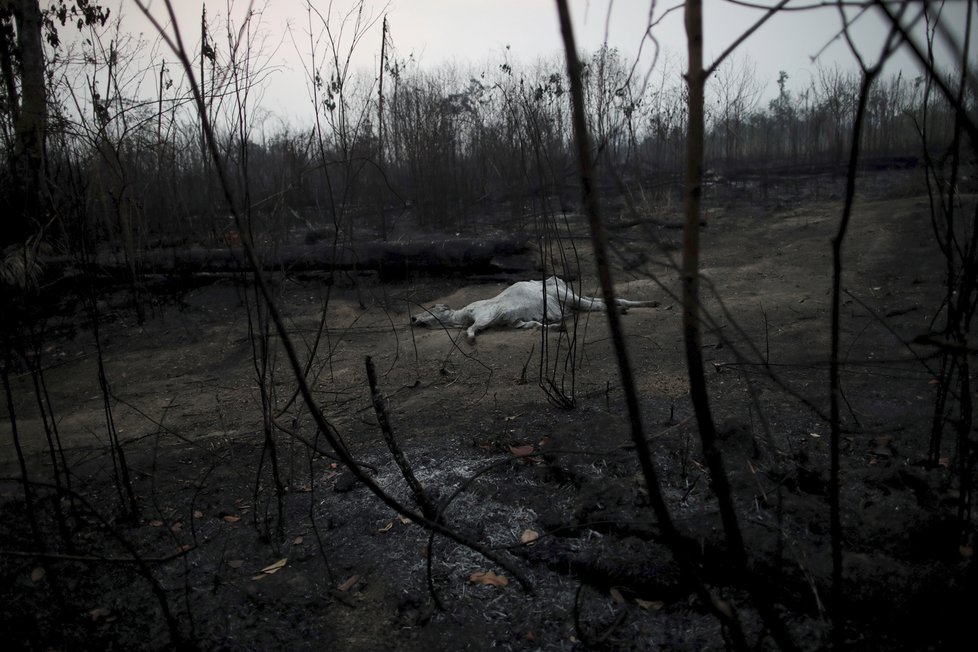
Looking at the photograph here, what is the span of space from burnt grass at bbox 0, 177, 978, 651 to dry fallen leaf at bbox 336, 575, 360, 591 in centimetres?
1

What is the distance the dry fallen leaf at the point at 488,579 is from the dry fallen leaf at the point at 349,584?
42 centimetres

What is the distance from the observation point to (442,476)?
2791 millimetres

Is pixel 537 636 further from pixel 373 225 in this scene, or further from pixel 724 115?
pixel 724 115

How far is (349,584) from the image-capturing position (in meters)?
2.18

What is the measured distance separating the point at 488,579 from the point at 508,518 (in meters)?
0.34

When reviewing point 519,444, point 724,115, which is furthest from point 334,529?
point 724,115

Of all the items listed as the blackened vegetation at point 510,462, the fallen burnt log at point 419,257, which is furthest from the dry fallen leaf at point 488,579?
the fallen burnt log at point 419,257

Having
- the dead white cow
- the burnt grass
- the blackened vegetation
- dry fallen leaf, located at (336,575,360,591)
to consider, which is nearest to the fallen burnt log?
the dead white cow

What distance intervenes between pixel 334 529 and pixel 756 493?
67.0 inches

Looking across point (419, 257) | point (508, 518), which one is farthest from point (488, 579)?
point (419, 257)

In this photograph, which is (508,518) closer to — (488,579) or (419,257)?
(488,579)

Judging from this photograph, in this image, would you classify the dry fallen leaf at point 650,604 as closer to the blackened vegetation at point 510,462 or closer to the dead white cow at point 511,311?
the blackened vegetation at point 510,462

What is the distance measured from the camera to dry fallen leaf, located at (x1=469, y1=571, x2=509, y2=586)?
7.04 ft

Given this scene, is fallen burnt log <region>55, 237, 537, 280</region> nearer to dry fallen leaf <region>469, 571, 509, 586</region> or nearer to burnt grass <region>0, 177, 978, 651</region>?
burnt grass <region>0, 177, 978, 651</region>
